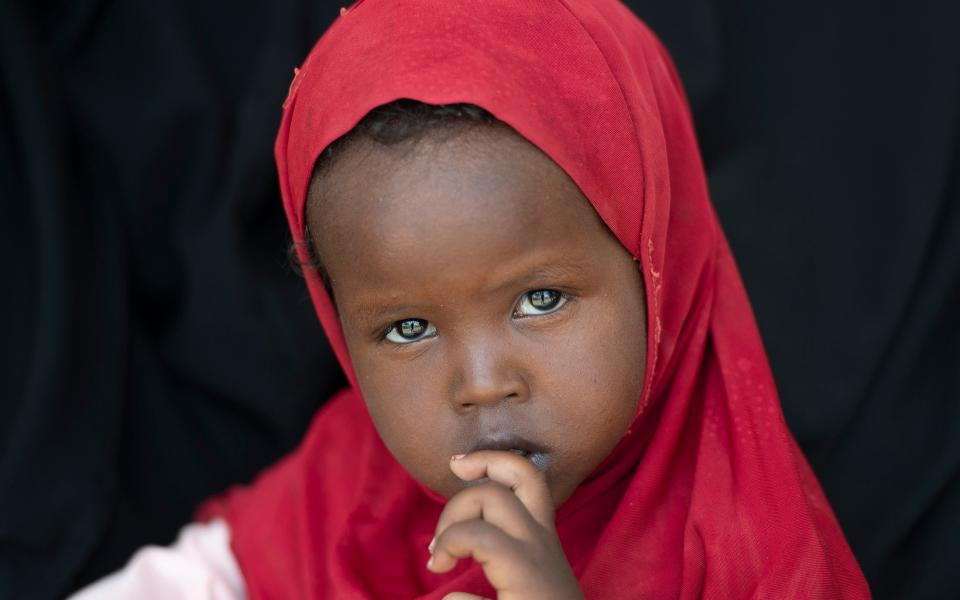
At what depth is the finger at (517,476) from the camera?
4.49 feet

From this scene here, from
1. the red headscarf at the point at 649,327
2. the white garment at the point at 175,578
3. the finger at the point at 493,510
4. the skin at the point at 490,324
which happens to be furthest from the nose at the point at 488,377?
the white garment at the point at 175,578

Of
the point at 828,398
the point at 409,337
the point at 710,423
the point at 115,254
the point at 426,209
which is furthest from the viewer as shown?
the point at 115,254

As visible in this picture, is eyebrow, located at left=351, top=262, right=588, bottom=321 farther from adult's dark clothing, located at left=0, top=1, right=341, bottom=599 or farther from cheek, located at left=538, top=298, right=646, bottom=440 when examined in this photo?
adult's dark clothing, located at left=0, top=1, right=341, bottom=599

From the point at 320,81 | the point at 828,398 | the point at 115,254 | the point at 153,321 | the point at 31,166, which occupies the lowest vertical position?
the point at 828,398

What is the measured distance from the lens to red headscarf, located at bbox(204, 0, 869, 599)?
1409 millimetres

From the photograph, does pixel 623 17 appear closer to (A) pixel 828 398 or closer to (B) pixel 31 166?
(A) pixel 828 398

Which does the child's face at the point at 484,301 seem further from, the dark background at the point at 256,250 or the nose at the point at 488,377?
the dark background at the point at 256,250

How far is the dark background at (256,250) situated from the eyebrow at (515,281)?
2.52 ft

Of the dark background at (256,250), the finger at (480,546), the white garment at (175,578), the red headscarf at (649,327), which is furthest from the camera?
the dark background at (256,250)

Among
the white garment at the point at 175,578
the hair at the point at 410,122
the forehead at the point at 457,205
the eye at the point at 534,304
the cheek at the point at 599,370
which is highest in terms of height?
the hair at the point at 410,122

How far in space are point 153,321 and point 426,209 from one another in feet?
3.82

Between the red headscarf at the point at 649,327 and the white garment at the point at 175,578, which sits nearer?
the red headscarf at the point at 649,327

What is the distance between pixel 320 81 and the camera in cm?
152

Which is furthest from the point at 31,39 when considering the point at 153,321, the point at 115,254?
the point at 153,321
